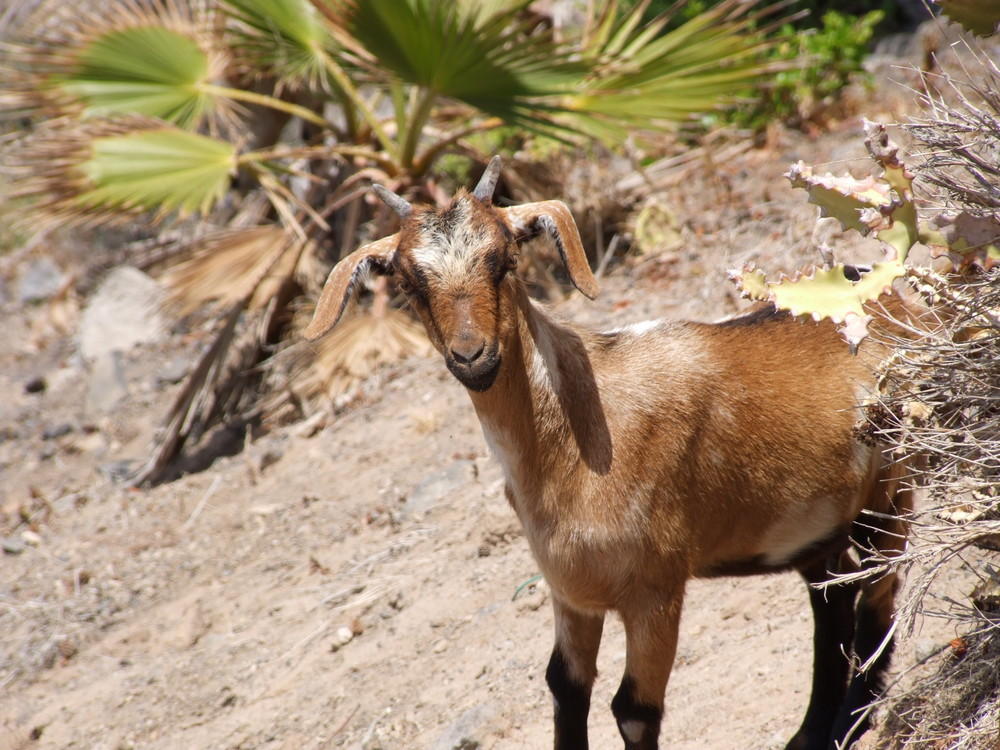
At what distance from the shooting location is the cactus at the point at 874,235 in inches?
125

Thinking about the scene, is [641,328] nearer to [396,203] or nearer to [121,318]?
[396,203]

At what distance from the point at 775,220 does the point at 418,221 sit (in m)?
5.35

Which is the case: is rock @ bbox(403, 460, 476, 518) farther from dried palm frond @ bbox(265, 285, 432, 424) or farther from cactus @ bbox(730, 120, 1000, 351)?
cactus @ bbox(730, 120, 1000, 351)

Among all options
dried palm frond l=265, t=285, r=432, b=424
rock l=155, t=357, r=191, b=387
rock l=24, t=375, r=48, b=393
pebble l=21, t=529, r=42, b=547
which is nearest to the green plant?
dried palm frond l=265, t=285, r=432, b=424

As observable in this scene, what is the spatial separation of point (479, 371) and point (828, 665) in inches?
80.7

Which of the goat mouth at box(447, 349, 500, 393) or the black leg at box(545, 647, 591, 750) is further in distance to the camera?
the black leg at box(545, 647, 591, 750)

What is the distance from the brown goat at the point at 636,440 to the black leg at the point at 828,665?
0.5 inches

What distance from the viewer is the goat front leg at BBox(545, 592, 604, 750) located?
154 inches

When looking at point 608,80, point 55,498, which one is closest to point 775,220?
point 608,80

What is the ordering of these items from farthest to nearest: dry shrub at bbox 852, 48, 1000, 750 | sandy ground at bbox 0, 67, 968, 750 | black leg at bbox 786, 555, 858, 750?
sandy ground at bbox 0, 67, 968, 750 < black leg at bbox 786, 555, 858, 750 < dry shrub at bbox 852, 48, 1000, 750

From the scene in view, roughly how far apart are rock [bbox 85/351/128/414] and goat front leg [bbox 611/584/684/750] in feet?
24.1

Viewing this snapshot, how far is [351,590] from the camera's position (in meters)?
6.13

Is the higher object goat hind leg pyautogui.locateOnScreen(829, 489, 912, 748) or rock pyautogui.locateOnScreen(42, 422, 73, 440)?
goat hind leg pyautogui.locateOnScreen(829, 489, 912, 748)

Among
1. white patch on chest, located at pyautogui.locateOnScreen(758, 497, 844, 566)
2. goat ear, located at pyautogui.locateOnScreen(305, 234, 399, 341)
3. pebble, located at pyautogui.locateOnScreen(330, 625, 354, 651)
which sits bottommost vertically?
pebble, located at pyautogui.locateOnScreen(330, 625, 354, 651)
